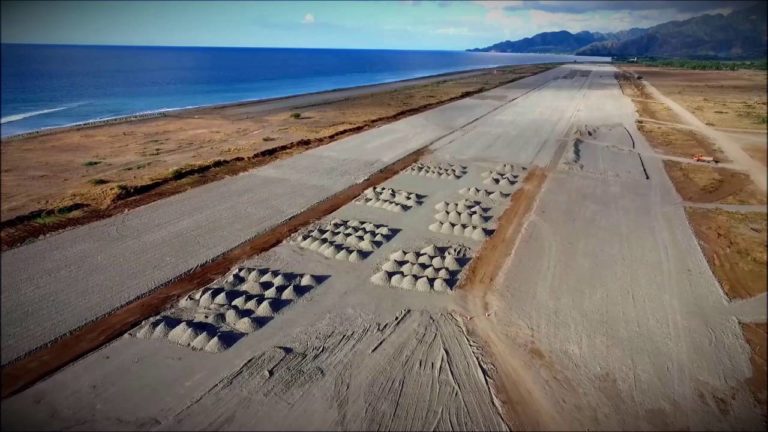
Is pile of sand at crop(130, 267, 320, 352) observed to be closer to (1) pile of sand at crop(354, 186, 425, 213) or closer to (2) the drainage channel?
(2) the drainage channel

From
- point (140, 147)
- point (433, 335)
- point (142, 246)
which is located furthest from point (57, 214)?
point (433, 335)

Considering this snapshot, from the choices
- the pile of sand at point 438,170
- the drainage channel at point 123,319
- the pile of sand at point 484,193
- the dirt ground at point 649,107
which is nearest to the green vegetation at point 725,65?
the dirt ground at point 649,107

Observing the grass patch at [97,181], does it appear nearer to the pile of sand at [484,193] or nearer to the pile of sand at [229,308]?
the pile of sand at [229,308]

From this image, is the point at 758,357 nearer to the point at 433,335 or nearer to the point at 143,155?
the point at 433,335

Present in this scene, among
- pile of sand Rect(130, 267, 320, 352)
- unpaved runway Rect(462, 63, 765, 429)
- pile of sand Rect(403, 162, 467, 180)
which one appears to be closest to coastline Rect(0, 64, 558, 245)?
pile of sand Rect(130, 267, 320, 352)

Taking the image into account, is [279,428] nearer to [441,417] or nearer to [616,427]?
[441,417]

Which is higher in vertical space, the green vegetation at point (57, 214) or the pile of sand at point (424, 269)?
the green vegetation at point (57, 214)
